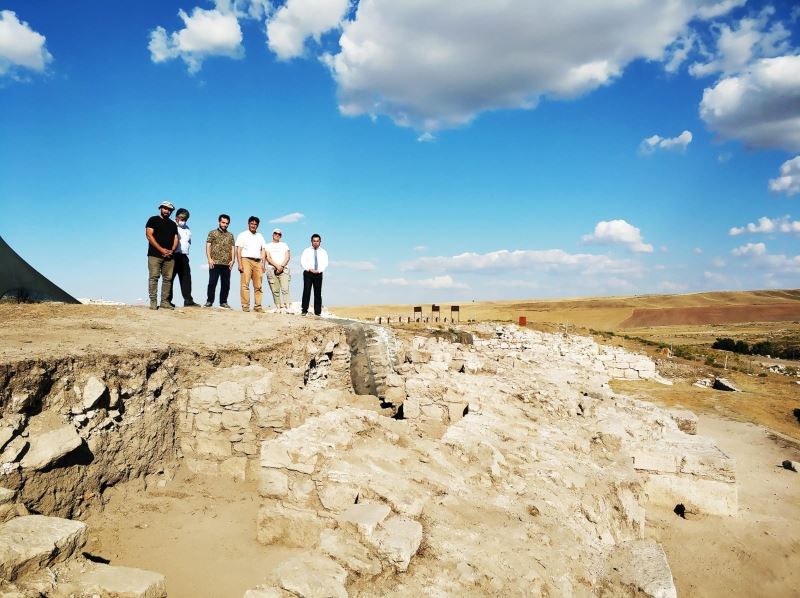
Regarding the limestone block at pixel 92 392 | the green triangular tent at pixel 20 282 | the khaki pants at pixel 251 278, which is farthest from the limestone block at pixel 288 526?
the green triangular tent at pixel 20 282

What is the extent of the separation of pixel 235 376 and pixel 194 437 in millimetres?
944

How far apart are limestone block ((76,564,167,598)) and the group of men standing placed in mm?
6135

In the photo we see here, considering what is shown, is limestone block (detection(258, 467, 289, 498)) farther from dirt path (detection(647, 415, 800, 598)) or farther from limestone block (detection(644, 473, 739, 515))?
limestone block (detection(644, 473, 739, 515))

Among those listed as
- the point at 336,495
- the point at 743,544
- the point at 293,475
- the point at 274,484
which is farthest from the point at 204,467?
the point at 743,544

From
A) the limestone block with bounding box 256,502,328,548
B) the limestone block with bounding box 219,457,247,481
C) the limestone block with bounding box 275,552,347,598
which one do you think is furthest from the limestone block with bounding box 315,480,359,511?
the limestone block with bounding box 219,457,247,481

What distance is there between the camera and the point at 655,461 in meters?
7.29

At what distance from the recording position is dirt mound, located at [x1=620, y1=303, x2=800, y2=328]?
Result: 218ft

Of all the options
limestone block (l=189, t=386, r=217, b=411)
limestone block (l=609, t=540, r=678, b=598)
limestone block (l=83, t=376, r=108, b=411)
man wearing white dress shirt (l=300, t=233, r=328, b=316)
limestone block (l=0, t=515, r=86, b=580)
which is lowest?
limestone block (l=609, t=540, r=678, b=598)

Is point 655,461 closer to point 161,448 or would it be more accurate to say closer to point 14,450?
point 161,448

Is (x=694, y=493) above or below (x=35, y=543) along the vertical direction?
below

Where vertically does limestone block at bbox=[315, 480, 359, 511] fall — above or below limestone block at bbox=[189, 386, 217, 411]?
below

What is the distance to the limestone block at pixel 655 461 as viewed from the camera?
23.7ft

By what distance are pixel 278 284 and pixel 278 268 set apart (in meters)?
0.43

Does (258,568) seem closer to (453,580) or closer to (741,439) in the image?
(453,580)
